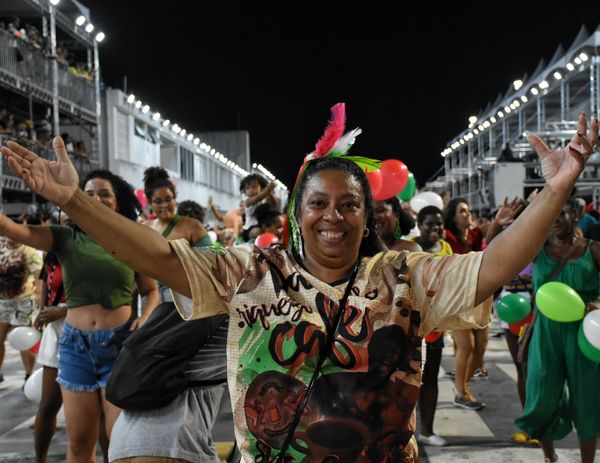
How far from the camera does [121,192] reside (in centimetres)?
420

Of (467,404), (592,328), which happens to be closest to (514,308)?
(592,328)

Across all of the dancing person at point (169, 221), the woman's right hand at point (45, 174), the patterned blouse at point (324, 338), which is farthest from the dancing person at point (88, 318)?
the patterned blouse at point (324, 338)

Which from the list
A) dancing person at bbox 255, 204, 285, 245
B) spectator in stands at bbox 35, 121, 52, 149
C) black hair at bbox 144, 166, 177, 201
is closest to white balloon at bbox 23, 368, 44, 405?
black hair at bbox 144, 166, 177, 201

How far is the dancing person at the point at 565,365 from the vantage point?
4.24m

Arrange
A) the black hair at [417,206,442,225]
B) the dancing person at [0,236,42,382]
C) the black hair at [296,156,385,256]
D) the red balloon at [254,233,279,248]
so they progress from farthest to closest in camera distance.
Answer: the dancing person at [0,236,42,382] < the red balloon at [254,233,279,248] < the black hair at [417,206,442,225] < the black hair at [296,156,385,256]

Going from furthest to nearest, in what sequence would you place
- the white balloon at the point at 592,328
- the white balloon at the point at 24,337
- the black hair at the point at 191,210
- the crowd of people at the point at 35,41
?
the crowd of people at the point at 35,41 → the black hair at the point at 191,210 → the white balloon at the point at 24,337 → the white balloon at the point at 592,328

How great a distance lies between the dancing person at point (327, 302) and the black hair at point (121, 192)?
2.18 metres

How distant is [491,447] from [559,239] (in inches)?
69.9

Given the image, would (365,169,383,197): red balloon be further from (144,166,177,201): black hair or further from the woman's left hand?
the woman's left hand

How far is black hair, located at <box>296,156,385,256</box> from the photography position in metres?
2.20

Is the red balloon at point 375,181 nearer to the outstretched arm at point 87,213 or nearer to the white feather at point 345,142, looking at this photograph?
the white feather at point 345,142

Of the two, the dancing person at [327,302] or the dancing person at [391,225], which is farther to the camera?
the dancing person at [391,225]

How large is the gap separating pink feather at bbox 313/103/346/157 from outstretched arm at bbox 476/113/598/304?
2.40ft

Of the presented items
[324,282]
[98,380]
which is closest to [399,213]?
[98,380]
